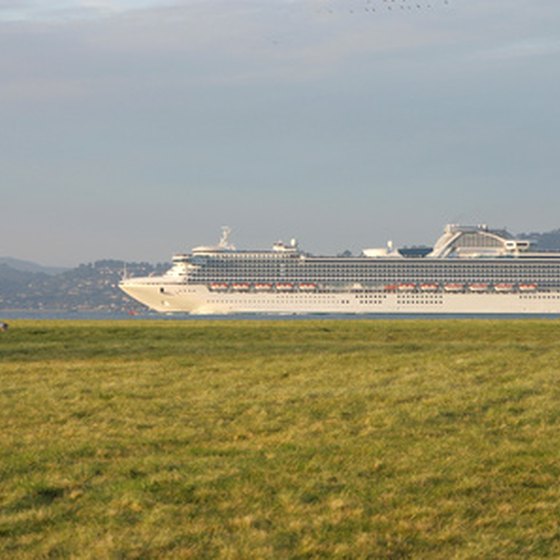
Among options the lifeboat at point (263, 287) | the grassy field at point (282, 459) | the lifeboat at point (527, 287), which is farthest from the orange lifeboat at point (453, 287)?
the grassy field at point (282, 459)

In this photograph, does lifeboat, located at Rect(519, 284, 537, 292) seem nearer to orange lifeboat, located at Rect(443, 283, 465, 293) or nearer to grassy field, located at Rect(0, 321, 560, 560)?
orange lifeboat, located at Rect(443, 283, 465, 293)

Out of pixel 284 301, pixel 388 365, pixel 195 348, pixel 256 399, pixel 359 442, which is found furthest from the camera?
pixel 284 301

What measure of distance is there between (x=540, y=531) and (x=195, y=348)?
1443 centimetres

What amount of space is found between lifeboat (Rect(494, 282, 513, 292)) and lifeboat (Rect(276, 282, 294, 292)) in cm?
2219

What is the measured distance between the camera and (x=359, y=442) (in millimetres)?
9984

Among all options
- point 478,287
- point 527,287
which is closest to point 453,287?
point 478,287

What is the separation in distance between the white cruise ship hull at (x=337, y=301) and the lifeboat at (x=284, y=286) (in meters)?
0.60

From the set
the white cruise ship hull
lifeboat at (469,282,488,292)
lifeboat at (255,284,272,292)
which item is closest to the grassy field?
the white cruise ship hull

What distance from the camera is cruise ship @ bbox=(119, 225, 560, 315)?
117812 millimetres

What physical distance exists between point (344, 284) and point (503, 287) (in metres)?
17.4

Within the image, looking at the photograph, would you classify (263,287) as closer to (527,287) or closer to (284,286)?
(284,286)

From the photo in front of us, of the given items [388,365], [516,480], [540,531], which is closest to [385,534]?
[540,531]

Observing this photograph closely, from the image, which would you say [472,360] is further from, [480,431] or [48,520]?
[48,520]

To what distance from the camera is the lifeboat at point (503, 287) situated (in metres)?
121
